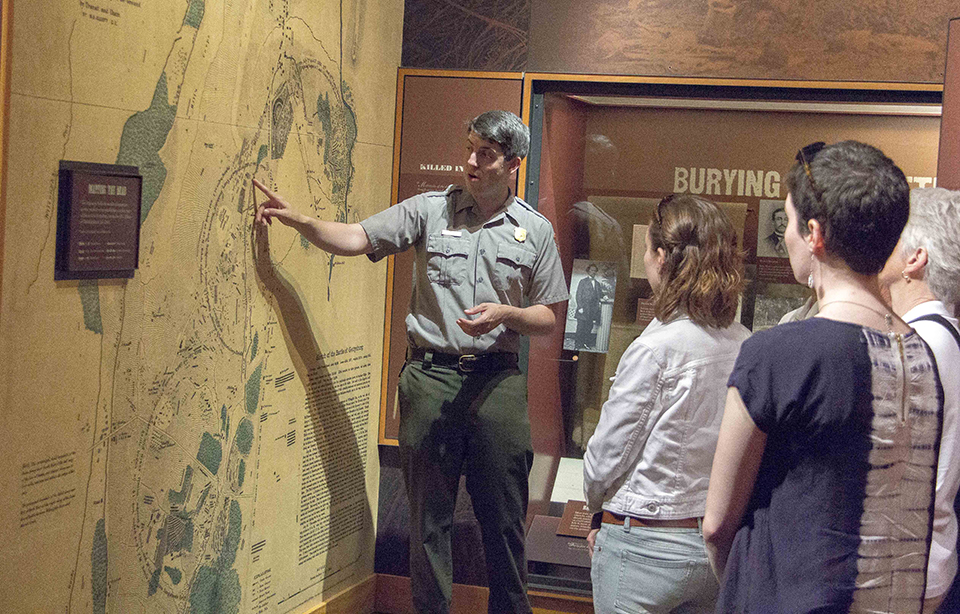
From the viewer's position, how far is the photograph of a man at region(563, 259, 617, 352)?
13.3 ft

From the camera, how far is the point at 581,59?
12.7 ft

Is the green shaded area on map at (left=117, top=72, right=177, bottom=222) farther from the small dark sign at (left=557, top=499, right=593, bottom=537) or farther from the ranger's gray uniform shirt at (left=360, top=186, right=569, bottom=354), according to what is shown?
the small dark sign at (left=557, top=499, right=593, bottom=537)

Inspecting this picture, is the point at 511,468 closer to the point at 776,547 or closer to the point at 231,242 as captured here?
the point at 231,242

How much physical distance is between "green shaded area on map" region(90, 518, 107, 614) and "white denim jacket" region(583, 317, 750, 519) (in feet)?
4.25

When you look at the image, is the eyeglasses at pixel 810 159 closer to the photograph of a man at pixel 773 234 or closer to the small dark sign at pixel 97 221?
the small dark sign at pixel 97 221

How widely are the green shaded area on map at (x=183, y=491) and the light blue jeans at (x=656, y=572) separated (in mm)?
1311

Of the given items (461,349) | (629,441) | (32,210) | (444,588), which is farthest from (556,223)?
(32,210)

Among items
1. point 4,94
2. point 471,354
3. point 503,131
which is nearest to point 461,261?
point 471,354

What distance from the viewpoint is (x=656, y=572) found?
1953 mm

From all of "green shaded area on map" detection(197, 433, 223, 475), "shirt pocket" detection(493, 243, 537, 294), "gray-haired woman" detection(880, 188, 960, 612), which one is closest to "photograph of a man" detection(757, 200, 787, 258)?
"shirt pocket" detection(493, 243, 537, 294)

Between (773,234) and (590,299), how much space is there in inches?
32.7

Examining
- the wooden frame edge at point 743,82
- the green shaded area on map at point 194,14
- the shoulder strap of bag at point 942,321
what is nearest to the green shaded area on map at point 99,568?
the green shaded area on map at point 194,14

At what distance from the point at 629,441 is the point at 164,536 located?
1.42 meters

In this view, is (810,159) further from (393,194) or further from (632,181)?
(393,194)
